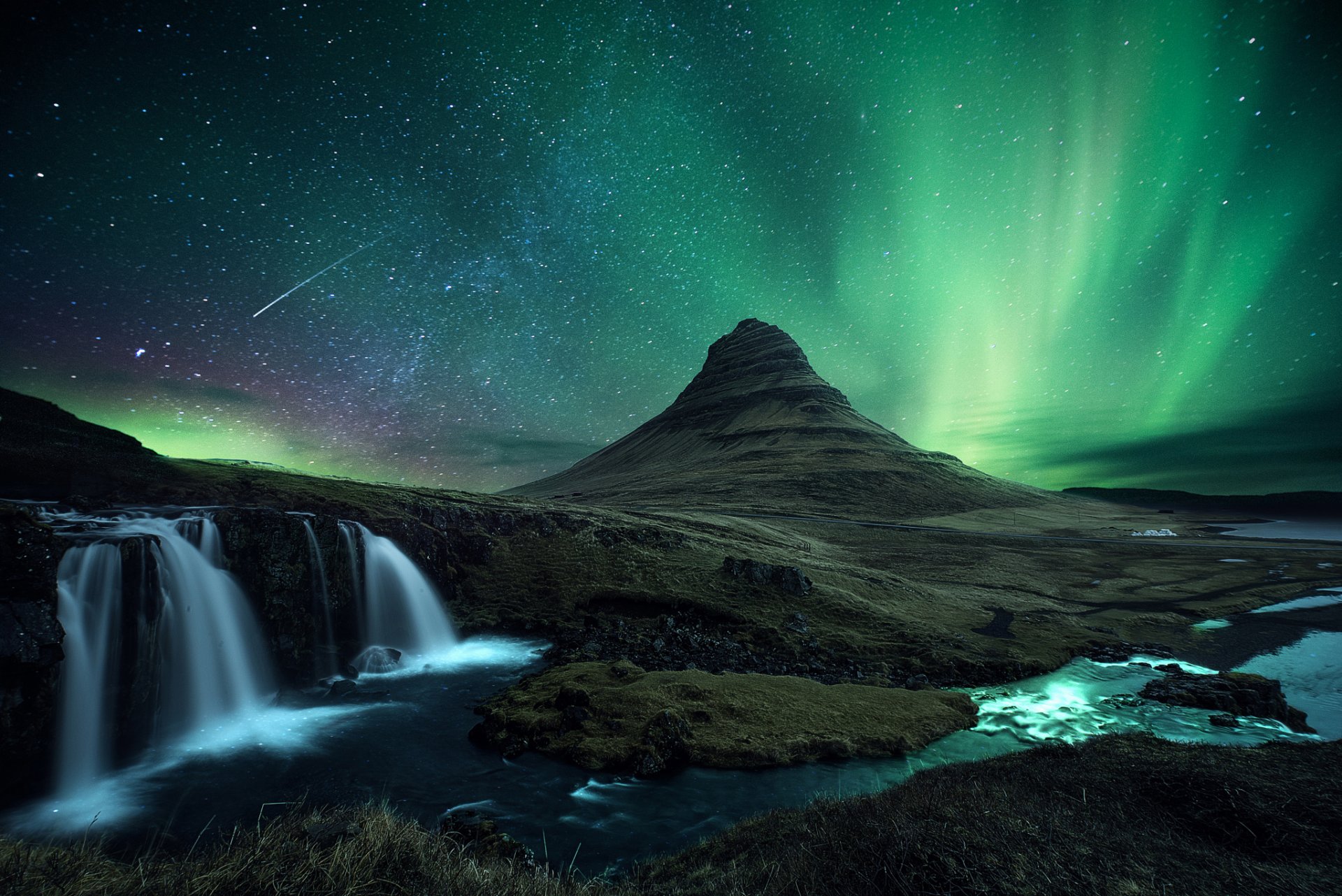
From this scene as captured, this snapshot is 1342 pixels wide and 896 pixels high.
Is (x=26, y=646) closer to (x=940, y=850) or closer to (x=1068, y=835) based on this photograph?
(x=940, y=850)

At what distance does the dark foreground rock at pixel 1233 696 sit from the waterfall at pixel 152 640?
4759cm

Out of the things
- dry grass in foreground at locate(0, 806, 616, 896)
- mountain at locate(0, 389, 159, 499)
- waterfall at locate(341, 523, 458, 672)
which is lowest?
waterfall at locate(341, 523, 458, 672)

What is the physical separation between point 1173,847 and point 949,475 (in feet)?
684

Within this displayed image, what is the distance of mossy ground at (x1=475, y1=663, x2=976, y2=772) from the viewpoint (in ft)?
64.2

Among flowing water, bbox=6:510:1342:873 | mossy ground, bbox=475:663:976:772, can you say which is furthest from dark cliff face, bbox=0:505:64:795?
mossy ground, bbox=475:663:976:772

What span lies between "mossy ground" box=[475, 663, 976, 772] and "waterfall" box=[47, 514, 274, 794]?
13.4 metres

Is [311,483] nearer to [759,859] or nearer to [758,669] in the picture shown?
[758,669]

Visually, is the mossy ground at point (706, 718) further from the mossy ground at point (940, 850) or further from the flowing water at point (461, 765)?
the mossy ground at point (940, 850)

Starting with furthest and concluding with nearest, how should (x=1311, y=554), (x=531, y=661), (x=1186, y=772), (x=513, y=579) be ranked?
(x=1311, y=554), (x=513, y=579), (x=531, y=661), (x=1186, y=772)

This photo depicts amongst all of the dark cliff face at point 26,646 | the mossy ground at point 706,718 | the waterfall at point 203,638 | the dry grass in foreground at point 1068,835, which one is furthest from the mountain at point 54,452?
the dry grass in foreground at point 1068,835

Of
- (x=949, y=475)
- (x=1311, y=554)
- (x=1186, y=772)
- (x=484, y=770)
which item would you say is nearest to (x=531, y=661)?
(x=484, y=770)

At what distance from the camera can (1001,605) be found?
50.8 metres

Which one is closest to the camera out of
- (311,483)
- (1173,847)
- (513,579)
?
(1173,847)

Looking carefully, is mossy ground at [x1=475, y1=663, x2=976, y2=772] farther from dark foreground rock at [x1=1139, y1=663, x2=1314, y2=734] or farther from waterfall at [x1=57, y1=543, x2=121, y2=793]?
waterfall at [x1=57, y1=543, x2=121, y2=793]
